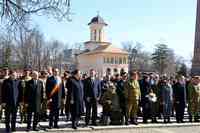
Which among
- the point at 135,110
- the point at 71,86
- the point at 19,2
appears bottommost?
the point at 135,110

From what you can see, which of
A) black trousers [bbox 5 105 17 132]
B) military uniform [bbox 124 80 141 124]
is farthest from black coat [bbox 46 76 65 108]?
military uniform [bbox 124 80 141 124]

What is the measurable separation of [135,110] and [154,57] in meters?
73.7

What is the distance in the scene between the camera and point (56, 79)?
1280 cm

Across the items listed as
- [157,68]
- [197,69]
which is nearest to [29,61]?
[197,69]

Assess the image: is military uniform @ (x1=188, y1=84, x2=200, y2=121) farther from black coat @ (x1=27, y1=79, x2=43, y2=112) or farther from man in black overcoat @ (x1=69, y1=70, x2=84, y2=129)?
black coat @ (x1=27, y1=79, x2=43, y2=112)

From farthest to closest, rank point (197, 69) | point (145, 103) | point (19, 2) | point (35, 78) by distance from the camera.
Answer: point (197, 69)
point (145, 103)
point (19, 2)
point (35, 78)

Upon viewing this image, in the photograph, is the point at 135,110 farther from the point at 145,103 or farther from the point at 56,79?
the point at 56,79

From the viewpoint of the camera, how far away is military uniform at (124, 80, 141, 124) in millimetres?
14125

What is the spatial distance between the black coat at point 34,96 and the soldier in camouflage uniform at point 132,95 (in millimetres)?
3331

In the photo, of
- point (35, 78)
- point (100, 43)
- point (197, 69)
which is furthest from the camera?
point (100, 43)

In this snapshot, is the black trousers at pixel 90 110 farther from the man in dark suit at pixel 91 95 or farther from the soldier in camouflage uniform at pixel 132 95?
the soldier in camouflage uniform at pixel 132 95

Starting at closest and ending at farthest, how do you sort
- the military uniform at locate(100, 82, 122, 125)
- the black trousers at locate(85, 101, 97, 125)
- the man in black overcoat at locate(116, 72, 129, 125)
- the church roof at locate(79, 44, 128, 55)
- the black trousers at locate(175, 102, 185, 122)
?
the black trousers at locate(85, 101, 97, 125), the military uniform at locate(100, 82, 122, 125), the man in black overcoat at locate(116, 72, 129, 125), the black trousers at locate(175, 102, 185, 122), the church roof at locate(79, 44, 128, 55)

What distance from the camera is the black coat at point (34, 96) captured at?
12.3 m

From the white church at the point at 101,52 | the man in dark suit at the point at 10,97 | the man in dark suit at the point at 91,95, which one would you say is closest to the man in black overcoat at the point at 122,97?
the man in dark suit at the point at 91,95
